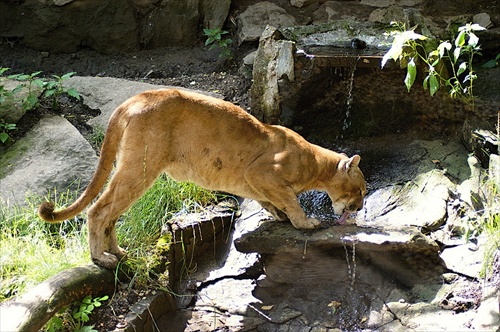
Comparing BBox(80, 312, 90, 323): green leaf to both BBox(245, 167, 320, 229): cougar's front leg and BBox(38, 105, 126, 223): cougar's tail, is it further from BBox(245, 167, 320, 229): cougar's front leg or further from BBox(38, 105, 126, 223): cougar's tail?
BBox(245, 167, 320, 229): cougar's front leg

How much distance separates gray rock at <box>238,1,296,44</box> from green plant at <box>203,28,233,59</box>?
21 cm

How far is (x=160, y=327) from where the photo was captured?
5.89m

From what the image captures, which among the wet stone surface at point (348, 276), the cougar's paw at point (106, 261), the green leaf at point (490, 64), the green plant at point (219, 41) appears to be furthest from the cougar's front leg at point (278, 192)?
the green plant at point (219, 41)

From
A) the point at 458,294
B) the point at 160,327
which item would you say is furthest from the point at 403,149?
the point at 160,327

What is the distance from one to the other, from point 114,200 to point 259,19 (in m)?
5.20

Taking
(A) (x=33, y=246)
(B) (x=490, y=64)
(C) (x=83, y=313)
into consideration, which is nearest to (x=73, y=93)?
(A) (x=33, y=246)

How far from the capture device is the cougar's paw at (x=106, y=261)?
5.74 metres

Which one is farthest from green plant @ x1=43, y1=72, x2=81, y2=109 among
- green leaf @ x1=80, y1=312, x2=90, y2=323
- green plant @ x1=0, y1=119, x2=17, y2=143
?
green leaf @ x1=80, y1=312, x2=90, y2=323

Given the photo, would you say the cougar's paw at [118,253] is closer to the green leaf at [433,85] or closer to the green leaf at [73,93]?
the green leaf at [73,93]

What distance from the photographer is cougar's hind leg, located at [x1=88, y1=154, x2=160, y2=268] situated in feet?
18.6

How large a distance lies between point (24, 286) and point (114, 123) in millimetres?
1439

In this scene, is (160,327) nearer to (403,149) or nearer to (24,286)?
(24,286)

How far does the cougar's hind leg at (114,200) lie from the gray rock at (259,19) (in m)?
4.68

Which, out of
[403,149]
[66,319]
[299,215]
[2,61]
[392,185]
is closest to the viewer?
[66,319]
